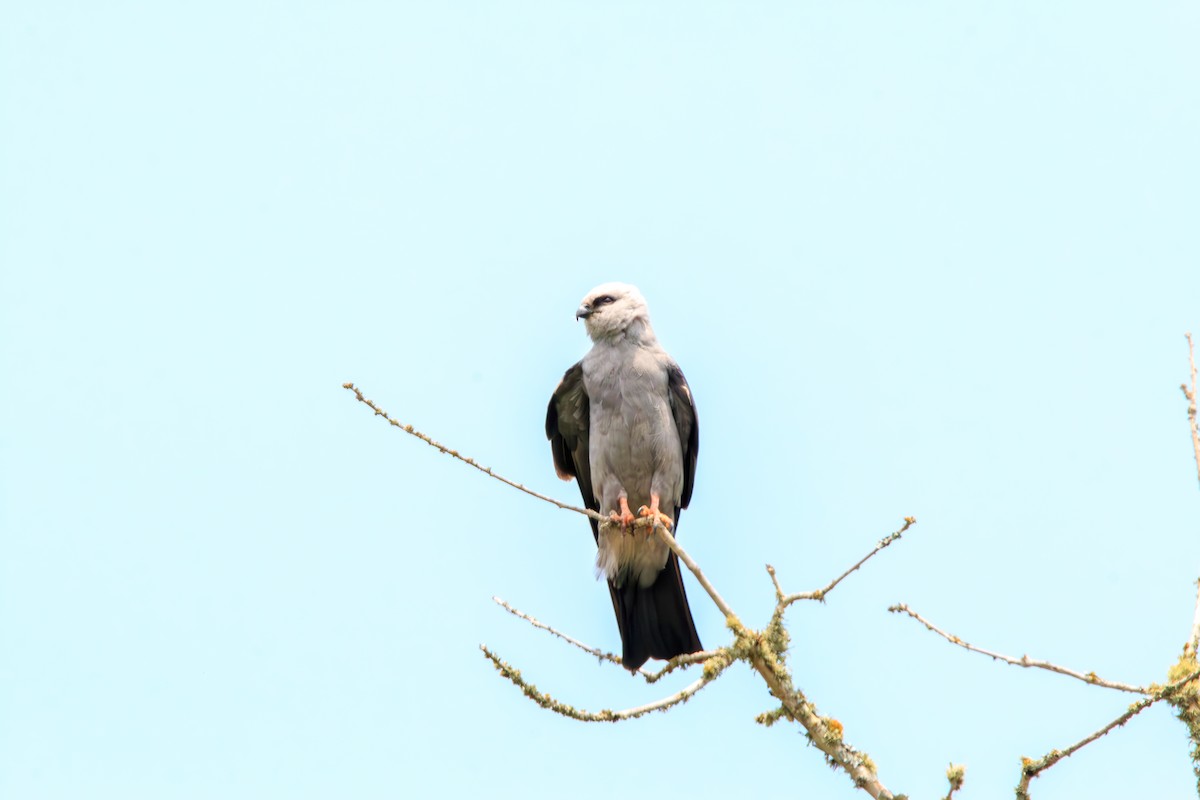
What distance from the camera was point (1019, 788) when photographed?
166 inches

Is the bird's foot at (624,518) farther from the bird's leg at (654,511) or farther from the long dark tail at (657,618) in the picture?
the long dark tail at (657,618)

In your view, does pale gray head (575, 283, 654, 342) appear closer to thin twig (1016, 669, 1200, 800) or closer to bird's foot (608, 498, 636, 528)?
bird's foot (608, 498, 636, 528)

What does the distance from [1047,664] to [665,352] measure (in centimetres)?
461

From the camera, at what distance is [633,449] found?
8.15 meters

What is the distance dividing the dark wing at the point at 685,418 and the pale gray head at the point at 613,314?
368 mm

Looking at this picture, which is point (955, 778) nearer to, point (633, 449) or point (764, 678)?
point (764, 678)

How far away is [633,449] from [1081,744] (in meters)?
4.41

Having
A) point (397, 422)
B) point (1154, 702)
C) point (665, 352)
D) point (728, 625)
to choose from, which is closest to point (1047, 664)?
point (1154, 702)

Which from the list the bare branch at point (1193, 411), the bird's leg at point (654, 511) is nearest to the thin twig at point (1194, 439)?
the bare branch at point (1193, 411)

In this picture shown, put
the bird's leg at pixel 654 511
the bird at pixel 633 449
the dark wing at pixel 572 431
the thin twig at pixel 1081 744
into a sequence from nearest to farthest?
the thin twig at pixel 1081 744, the bird's leg at pixel 654 511, the bird at pixel 633 449, the dark wing at pixel 572 431

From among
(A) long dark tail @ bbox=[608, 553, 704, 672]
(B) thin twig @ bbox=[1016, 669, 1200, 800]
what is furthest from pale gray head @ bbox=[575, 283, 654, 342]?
(B) thin twig @ bbox=[1016, 669, 1200, 800]

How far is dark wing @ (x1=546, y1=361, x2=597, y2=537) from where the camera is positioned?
855 centimetres

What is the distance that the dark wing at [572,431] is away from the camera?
8.55 meters

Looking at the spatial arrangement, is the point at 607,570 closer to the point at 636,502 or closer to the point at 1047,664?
the point at 636,502
